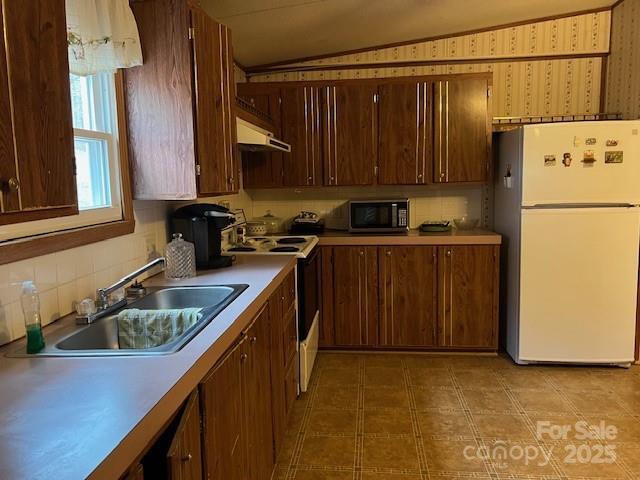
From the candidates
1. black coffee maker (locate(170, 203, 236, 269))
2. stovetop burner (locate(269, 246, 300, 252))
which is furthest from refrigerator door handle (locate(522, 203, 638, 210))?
black coffee maker (locate(170, 203, 236, 269))

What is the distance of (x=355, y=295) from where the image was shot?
3822 millimetres

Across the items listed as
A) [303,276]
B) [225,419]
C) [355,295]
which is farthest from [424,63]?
[225,419]

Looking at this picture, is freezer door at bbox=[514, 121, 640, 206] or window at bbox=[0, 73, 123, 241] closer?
window at bbox=[0, 73, 123, 241]

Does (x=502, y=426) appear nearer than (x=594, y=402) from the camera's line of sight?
Yes

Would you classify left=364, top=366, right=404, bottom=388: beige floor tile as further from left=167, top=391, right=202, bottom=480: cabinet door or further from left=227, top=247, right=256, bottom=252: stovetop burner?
left=167, top=391, right=202, bottom=480: cabinet door

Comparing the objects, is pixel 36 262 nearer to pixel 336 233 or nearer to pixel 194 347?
pixel 194 347

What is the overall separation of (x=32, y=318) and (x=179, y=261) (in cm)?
96

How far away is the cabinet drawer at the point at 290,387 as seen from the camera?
101 inches

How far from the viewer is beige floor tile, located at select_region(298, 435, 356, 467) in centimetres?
239

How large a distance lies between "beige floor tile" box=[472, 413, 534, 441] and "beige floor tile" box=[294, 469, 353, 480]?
801 mm

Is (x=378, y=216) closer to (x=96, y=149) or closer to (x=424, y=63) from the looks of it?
(x=424, y=63)

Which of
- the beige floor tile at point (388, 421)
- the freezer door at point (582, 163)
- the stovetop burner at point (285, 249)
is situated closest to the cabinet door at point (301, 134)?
the stovetop burner at point (285, 249)

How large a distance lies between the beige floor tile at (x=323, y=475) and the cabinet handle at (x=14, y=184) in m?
1.79

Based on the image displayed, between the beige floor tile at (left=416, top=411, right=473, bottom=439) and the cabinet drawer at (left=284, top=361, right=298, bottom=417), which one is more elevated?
the cabinet drawer at (left=284, top=361, right=298, bottom=417)
